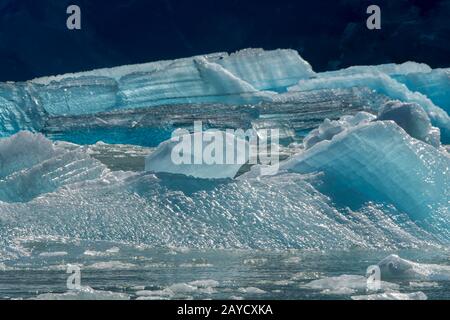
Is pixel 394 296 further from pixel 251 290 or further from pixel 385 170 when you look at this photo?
pixel 385 170

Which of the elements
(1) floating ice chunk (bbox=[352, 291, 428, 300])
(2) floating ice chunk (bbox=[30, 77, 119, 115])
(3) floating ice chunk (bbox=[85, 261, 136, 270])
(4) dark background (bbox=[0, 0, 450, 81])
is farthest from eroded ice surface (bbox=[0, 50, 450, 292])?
(4) dark background (bbox=[0, 0, 450, 81])

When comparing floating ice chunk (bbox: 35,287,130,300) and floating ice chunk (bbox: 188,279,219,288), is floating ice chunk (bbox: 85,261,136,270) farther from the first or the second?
floating ice chunk (bbox: 35,287,130,300)

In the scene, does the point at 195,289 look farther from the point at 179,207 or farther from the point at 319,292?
the point at 179,207

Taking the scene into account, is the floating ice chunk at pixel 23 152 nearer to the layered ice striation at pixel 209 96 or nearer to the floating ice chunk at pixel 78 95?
the layered ice striation at pixel 209 96

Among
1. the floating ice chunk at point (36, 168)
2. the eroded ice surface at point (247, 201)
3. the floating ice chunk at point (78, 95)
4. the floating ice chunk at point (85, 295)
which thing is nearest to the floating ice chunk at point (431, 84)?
the eroded ice surface at point (247, 201)

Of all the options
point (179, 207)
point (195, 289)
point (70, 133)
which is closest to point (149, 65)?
point (70, 133)

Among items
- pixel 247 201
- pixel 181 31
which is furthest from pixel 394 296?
pixel 181 31
